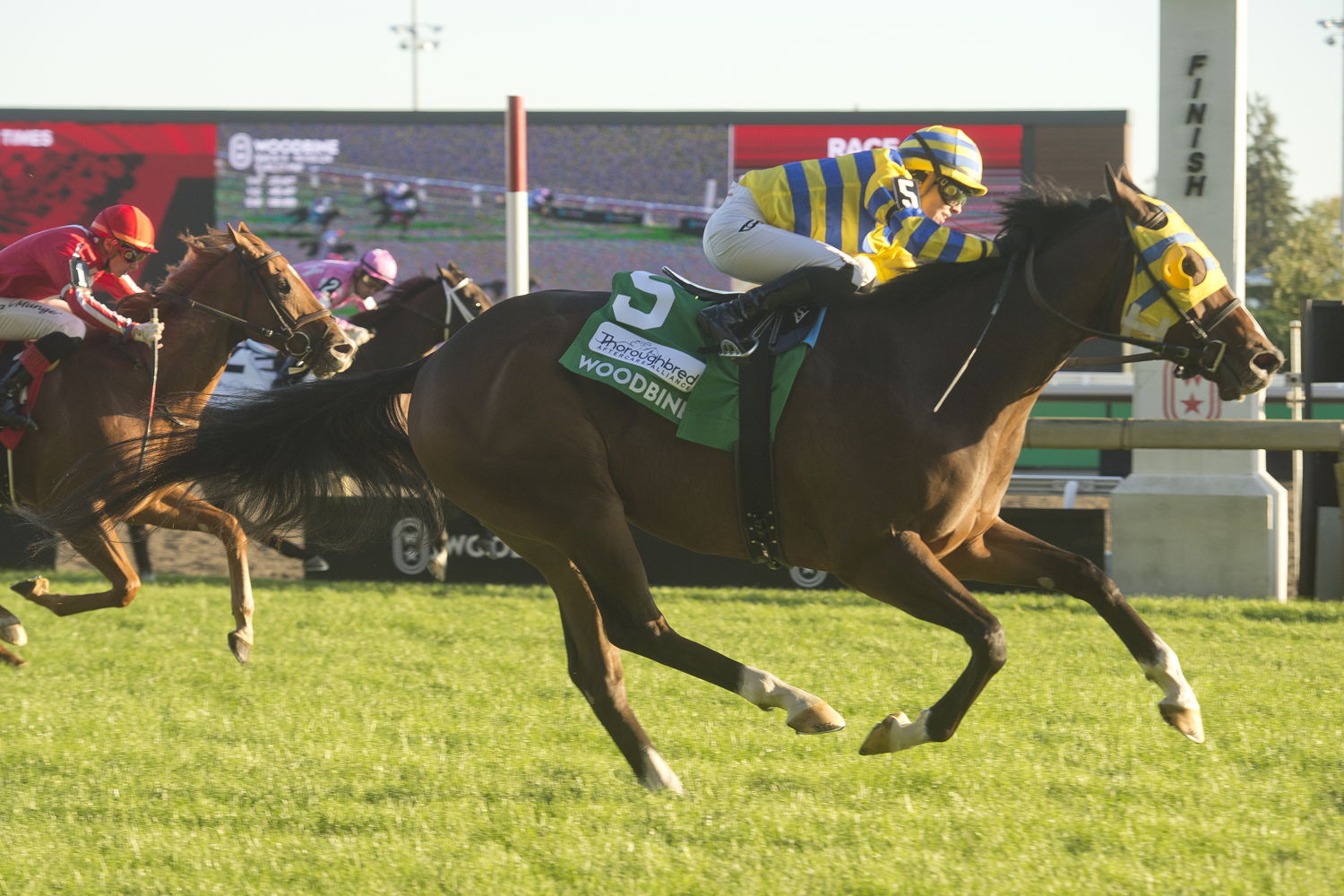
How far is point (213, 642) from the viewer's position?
260 inches

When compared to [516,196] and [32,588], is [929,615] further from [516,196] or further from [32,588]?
[516,196]

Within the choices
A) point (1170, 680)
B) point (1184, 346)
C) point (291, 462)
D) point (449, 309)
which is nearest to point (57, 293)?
point (291, 462)

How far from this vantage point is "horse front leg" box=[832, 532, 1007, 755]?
371 cm

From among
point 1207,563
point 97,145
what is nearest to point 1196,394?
point 1207,563

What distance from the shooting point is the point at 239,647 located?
585 centimetres

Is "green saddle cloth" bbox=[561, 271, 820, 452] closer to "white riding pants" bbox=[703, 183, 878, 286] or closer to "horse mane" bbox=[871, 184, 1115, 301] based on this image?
"white riding pants" bbox=[703, 183, 878, 286]

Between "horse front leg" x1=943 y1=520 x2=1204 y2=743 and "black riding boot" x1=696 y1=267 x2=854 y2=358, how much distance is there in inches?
31.9

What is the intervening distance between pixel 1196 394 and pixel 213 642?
17.0 ft

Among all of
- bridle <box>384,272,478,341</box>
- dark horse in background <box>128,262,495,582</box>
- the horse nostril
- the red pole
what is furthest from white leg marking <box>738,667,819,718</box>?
bridle <box>384,272,478,341</box>

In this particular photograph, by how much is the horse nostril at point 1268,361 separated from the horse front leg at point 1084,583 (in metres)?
0.67

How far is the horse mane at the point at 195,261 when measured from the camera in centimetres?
634

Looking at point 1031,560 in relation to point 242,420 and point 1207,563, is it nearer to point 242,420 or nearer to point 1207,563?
point 242,420

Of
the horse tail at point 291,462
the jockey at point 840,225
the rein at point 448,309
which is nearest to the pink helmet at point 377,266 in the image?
the rein at point 448,309

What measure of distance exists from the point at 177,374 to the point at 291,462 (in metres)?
1.78
